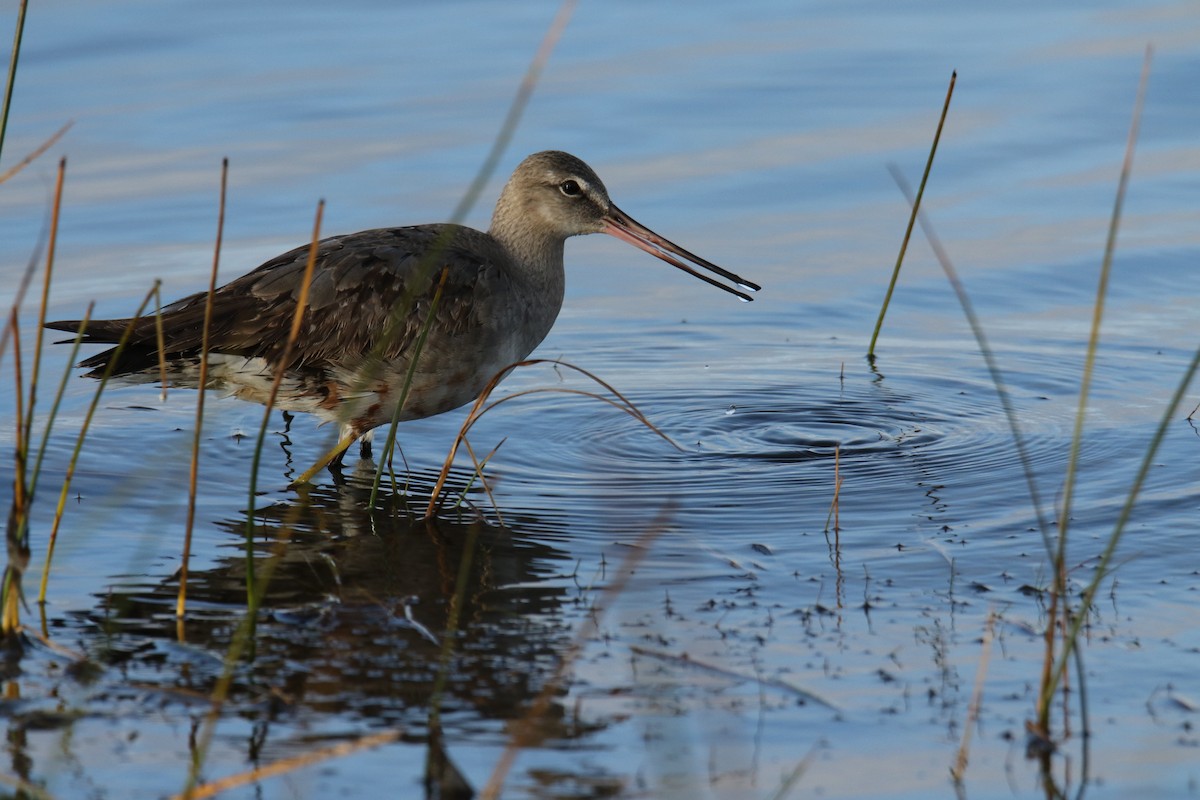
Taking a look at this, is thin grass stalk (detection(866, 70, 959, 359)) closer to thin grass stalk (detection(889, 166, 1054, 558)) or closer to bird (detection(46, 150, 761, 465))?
thin grass stalk (detection(889, 166, 1054, 558))

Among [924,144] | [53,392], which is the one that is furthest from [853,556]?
[924,144]

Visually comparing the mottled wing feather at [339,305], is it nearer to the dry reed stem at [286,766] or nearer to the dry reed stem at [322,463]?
the dry reed stem at [322,463]

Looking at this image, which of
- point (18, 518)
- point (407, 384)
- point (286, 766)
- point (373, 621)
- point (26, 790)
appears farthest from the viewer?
point (407, 384)

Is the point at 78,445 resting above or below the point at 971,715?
above

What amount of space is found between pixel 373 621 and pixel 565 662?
114 cm

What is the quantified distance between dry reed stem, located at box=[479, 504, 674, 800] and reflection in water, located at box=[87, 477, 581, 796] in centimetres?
6

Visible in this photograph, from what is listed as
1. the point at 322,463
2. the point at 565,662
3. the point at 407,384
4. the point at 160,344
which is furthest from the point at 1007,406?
the point at 322,463

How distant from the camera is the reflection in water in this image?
4.19m

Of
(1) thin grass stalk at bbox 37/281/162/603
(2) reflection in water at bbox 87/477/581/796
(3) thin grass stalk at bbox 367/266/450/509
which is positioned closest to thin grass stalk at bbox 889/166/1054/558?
(2) reflection in water at bbox 87/477/581/796

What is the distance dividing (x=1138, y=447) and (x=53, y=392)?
15.9ft

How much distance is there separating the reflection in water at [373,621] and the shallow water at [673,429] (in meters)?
0.02

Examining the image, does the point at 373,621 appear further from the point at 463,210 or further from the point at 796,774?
the point at 796,774

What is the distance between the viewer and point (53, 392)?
757 centimetres

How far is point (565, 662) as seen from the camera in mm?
3799
